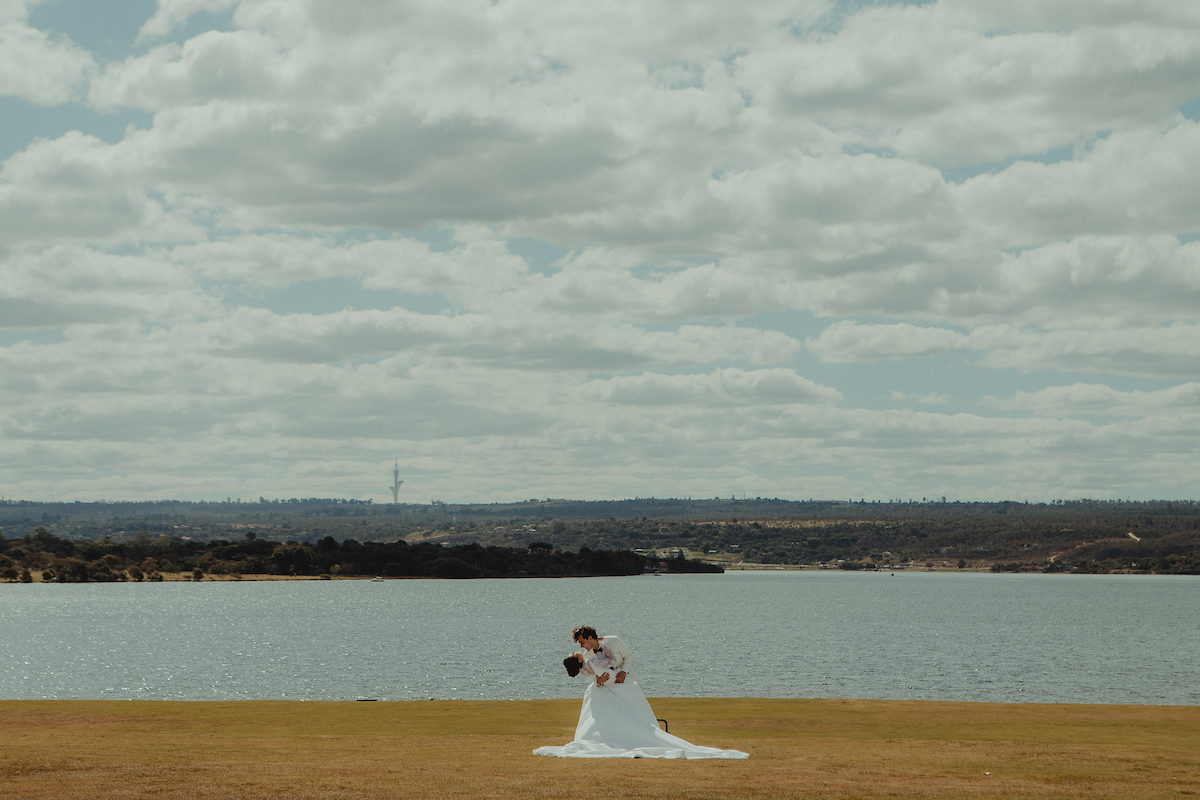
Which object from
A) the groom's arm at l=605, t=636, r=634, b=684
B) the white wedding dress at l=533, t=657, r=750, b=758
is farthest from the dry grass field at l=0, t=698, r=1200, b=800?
the groom's arm at l=605, t=636, r=634, b=684

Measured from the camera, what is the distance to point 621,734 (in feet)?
87.1

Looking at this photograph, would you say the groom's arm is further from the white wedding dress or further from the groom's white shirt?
the white wedding dress

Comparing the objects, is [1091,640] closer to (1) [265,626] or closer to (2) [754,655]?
(2) [754,655]

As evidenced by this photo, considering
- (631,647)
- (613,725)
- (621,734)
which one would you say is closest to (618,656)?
(613,725)

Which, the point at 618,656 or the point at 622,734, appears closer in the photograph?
the point at 622,734

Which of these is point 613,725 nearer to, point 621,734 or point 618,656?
point 621,734

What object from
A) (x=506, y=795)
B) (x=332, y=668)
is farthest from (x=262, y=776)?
(x=332, y=668)

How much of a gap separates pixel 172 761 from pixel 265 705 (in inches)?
750

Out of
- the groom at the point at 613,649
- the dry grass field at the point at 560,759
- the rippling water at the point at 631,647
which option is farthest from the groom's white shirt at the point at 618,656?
the rippling water at the point at 631,647

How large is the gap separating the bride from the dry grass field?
0.80 meters

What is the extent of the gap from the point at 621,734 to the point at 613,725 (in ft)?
0.97

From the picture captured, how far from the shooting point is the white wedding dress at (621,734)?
26.2m

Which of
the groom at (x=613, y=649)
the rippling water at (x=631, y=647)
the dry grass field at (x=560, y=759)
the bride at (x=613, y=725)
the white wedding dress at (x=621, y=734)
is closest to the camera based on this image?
the dry grass field at (x=560, y=759)

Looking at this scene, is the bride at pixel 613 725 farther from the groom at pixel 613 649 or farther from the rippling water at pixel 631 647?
the rippling water at pixel 631 647
